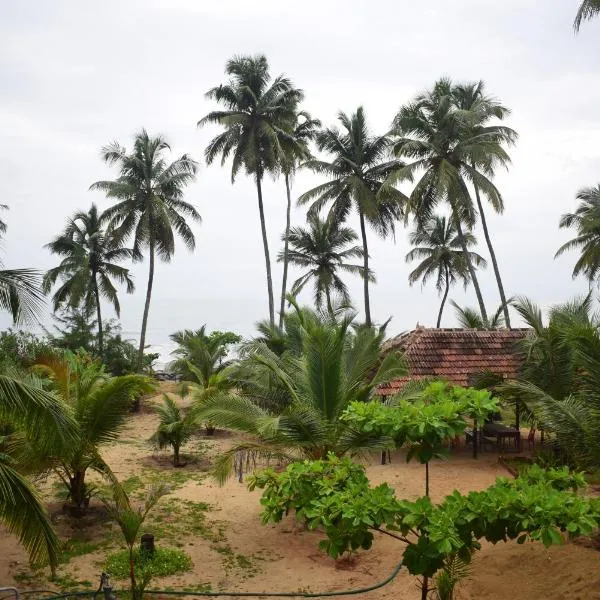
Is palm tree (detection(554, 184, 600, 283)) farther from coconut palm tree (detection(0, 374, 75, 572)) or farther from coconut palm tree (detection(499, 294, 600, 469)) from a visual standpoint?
coconut palm tree (detection(0, 374, 75, 572))

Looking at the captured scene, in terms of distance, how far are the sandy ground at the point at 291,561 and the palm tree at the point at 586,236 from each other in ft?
66.4

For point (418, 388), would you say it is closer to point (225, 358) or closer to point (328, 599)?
point (328, 599)

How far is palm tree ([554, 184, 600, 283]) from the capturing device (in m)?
28.9

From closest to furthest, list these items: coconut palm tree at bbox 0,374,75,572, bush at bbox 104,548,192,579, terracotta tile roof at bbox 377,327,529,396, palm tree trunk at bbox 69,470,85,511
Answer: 1. coconut palm tree at bbox 0,374,75,572
2. bush at bbox 104,548,192,579
3. palm tree trunk at bbox 69,470,85,511
4. terracotta tile roof at bbox 377,327,529,396

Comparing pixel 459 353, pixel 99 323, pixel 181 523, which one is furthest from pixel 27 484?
pixel 99 323

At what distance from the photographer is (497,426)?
15469 mm

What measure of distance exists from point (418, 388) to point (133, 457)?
30.0 ft

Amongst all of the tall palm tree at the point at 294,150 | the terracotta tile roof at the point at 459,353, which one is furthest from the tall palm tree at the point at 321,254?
the terracotta tile roof at the point at 459,353

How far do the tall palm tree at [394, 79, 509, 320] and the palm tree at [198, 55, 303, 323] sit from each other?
5703mm

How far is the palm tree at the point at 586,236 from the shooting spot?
28.9 metres

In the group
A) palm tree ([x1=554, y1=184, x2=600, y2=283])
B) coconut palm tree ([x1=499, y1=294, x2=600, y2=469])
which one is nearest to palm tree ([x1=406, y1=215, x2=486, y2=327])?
palm tree ([x1=554, y1=184, x2=600, y2=283])

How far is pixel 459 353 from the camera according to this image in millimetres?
15898

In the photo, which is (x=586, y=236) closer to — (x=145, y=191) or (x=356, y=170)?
(x=356, y=170)

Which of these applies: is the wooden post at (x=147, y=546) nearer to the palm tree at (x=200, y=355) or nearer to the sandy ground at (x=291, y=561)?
the sandy ground at (x=291, y=561)
